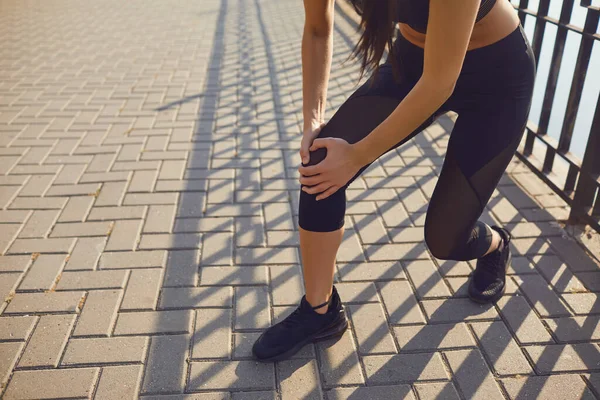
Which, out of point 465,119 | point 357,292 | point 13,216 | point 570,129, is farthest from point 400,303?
→ point 13,216

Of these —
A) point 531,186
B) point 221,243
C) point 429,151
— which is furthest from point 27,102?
point 531,186

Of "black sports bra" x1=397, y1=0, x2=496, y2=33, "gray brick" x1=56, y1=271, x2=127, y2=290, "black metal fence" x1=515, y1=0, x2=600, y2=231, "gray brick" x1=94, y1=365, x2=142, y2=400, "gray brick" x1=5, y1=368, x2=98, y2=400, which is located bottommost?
"gray brick" x1=56, y1=271, x2=127, y2=290

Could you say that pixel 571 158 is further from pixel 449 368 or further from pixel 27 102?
pixel 27 102

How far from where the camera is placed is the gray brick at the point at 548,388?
2174 millimetres

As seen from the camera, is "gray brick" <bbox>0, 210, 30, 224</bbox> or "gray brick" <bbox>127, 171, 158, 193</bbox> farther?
"gray brick" <bbox>127, 171, 158, 193</bbox>

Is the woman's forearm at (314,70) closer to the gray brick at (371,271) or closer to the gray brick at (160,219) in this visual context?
the gray brick at (371,271)

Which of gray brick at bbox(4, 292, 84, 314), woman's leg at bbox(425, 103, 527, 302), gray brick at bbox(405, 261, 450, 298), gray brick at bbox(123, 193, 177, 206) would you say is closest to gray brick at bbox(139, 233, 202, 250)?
gray brick at bbox(123, 193, 177, 206)

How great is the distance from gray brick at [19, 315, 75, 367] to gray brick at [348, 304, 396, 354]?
1.27 m

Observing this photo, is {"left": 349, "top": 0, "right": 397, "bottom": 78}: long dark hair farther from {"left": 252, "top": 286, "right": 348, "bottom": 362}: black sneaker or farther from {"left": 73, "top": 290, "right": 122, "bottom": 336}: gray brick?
{"left": 73, "top": 290, "right": 122, "bottom": 336}: gray brick

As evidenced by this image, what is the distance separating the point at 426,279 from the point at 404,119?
1.29 meters

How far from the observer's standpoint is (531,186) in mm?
3783

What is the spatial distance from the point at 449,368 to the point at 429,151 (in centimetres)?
232

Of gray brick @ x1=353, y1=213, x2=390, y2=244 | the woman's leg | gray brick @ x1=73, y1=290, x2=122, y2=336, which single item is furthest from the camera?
gray brick @ x1=353, y1=213, x2=390, y2=244

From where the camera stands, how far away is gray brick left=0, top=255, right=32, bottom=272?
292 centimetres
